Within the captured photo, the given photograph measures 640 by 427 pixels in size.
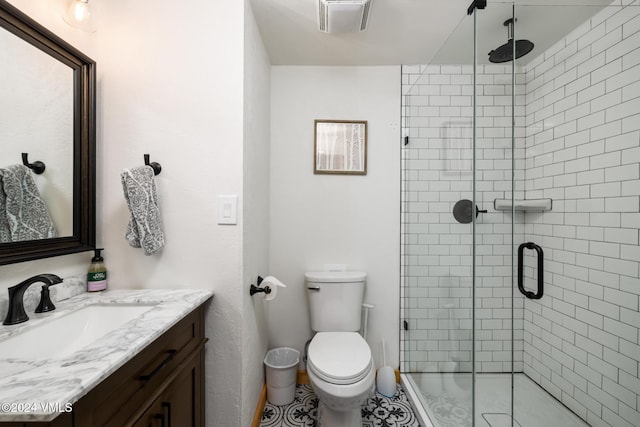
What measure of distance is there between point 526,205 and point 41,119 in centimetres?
202

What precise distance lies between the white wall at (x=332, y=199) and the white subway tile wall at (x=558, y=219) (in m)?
0.40

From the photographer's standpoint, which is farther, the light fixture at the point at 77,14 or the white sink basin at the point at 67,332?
the light fixture at the point at 77,14

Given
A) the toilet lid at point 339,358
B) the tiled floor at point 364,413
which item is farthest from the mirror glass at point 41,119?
the tiled floor at point 364,413

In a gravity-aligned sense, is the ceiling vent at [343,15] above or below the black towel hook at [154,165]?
above

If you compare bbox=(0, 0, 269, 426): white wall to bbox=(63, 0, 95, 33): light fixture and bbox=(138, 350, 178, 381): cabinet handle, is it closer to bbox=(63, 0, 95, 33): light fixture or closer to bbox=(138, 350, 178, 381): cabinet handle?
bbox=(63, 0, 95, 33): light fixture

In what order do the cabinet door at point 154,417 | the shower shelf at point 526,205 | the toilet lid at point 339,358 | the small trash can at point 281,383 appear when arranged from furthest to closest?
the small trash can at point 281,383, the toilet lid at point 339,358, the shower shelf at point 526,205, the cabinet door at point 154,417

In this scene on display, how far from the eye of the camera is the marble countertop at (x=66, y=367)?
0.46 m

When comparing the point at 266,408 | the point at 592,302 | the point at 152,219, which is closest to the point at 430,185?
the point at 592,302

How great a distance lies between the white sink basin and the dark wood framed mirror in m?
0.24

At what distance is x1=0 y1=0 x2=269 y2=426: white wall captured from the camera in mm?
1189

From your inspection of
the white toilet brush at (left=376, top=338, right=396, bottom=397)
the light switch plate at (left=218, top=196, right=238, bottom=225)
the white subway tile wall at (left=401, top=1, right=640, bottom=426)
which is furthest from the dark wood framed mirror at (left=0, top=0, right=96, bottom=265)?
the white toilet brush at (left=376, top=338, right=396, bottom=397)

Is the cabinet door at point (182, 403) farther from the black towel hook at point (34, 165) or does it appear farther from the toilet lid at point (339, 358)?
the black towel hook at point (34, 165)

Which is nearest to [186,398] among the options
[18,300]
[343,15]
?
[18,300]

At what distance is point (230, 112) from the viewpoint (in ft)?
3.92
